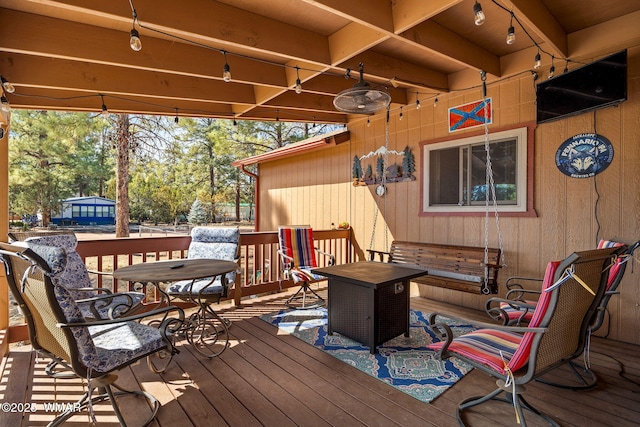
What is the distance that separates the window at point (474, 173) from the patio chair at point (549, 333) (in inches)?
82.3

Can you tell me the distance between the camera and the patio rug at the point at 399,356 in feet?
7.80

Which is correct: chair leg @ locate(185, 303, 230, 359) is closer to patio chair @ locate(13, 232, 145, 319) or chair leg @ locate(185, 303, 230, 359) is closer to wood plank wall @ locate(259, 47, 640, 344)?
patio chair @ locate(13, 232, 145, 319)

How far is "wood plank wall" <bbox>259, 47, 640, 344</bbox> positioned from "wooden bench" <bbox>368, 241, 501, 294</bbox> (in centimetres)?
17

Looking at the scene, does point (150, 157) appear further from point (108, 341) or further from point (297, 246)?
point (108, 341)

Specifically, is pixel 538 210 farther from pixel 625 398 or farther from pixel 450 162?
pixel 625 398

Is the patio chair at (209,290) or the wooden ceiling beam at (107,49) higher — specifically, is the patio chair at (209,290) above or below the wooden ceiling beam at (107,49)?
below

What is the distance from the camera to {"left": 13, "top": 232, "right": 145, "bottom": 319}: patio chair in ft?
8.38

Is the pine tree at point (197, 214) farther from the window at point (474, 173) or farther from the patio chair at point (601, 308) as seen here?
the patio chair at point (601, 308)

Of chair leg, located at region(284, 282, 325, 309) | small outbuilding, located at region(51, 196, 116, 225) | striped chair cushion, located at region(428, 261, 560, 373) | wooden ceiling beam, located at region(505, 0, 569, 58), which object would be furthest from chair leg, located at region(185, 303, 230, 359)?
small outbuilding, located at region(51, 196, 116, 225)

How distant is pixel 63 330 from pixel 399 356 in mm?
2383

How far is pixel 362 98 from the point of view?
2.79 meters

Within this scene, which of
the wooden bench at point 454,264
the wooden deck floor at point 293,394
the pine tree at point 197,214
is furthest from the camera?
the pine tree at point 197,214

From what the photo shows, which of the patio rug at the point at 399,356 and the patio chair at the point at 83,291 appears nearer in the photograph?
the patio rug at the point at 399,356

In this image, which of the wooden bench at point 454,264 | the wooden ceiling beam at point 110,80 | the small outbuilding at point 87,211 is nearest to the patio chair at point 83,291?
the wooden ceiling beam at point 110,80
